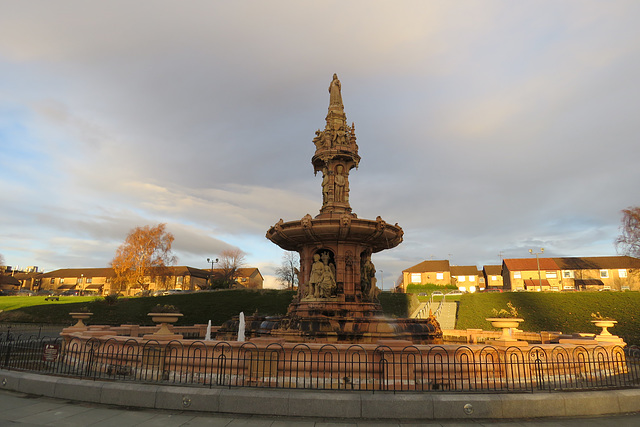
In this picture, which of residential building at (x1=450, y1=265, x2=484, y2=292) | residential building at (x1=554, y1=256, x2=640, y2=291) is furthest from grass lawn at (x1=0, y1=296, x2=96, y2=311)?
residential building at (x1=554, y1=256, x2=640, y2=291)

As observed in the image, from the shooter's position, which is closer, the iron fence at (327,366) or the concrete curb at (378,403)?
Answer: the concrete curb at (378,403)

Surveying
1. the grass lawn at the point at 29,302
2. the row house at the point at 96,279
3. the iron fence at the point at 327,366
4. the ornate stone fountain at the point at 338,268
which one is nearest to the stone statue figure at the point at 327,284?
the ornate stone fountain at the point at 338,268

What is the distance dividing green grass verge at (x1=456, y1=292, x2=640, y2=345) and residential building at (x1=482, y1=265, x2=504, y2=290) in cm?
6178

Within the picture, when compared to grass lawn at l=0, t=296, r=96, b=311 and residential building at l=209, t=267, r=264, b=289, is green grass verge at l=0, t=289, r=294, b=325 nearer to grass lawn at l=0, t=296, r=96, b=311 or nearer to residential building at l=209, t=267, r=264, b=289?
grass lawn at l=0, t=296, r=96, b=311

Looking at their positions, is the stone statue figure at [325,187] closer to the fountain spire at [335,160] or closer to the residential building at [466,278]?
the fountain spire at [335,160]

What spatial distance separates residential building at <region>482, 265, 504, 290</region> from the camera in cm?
9542

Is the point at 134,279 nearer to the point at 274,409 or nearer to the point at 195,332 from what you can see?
the point at 195,332

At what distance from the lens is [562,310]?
34312mm

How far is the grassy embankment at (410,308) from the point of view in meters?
32.4

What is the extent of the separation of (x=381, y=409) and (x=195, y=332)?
19484 mm

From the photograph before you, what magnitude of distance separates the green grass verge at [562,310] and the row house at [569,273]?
41.2m

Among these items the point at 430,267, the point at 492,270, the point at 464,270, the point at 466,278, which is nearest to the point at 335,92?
the point at 430,267

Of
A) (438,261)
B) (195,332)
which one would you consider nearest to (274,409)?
(195,332)

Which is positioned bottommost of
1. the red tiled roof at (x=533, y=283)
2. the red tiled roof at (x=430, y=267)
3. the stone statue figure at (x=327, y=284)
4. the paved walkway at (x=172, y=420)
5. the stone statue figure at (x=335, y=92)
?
the paved walkway at (x=172, y=420)
